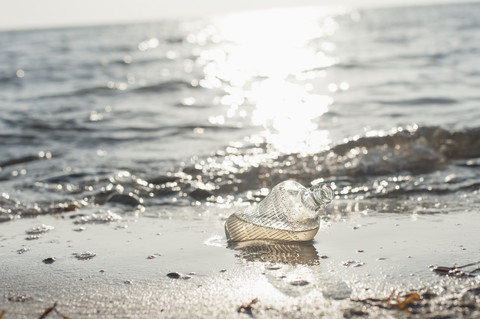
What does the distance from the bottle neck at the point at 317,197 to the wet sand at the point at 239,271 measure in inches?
8.7

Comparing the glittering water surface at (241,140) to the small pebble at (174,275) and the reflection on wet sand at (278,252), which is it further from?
the small pebble at (174,275)

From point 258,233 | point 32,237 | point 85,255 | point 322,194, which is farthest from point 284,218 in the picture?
point 32,237

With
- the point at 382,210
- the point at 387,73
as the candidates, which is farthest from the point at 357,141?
the point at 387,73

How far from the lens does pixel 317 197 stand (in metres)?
2.90

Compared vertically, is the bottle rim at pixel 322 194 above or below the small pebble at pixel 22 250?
above

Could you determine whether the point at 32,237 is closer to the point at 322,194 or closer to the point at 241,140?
the point at 322,194

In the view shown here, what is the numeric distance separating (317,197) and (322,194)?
0.10ft

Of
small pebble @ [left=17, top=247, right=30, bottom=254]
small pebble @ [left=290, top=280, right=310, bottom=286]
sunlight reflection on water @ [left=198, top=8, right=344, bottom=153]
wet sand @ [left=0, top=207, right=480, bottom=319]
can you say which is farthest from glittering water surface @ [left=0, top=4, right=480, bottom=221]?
small pebble @ [left=290, top=280, right=310, bottom=286]

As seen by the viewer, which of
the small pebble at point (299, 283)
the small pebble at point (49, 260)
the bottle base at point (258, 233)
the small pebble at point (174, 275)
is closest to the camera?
the small pebble at point (299, 283)

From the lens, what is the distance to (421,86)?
10.5 m

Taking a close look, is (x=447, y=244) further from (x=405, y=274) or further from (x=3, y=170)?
(x=3, y=170)

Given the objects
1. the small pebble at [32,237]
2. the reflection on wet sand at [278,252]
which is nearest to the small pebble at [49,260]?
the small pebble at [32,237]

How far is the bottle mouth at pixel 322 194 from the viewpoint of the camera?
2.88 m

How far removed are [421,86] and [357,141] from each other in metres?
4.80
